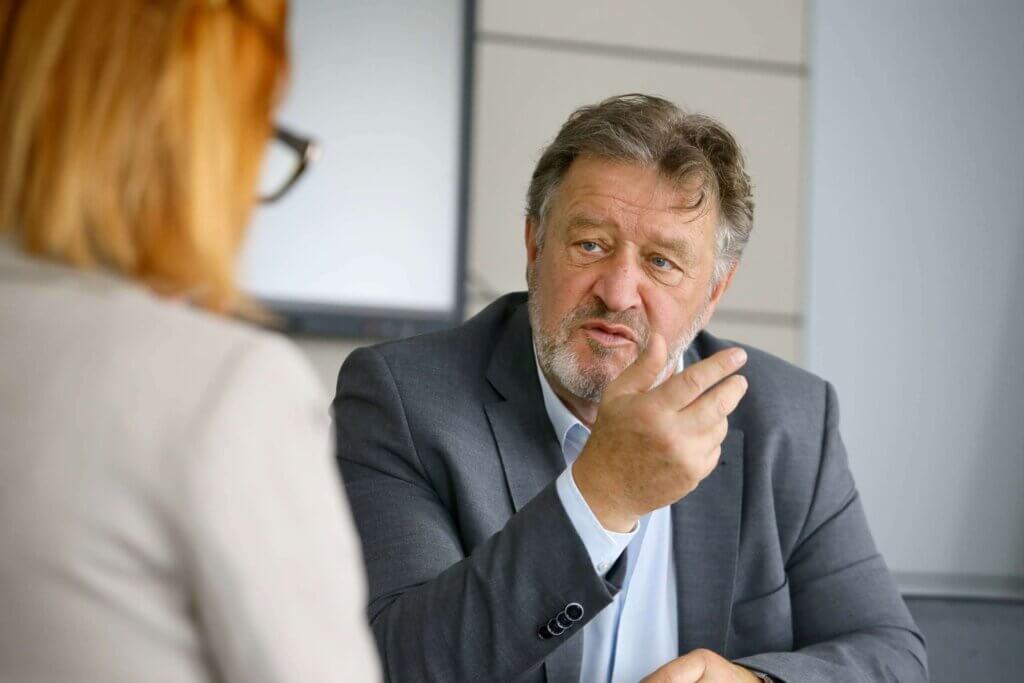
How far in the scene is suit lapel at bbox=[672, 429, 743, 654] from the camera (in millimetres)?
1693

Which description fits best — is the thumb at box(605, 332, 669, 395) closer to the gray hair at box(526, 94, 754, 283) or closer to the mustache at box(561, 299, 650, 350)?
the mustache at box(561, 299, 650, 350)

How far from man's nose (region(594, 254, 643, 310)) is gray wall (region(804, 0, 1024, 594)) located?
1510 millimetres

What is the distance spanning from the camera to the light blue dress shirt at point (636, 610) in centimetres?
167

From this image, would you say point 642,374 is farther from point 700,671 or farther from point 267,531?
point 267,531

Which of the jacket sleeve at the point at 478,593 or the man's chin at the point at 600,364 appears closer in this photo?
the jacket sleeve at the point at 478,593

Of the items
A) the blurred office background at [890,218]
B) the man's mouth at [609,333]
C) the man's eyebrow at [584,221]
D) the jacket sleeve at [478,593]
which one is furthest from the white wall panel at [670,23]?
the jacket sleeve at [478,593]

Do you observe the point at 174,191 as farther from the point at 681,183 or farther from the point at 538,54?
the point at 538,54

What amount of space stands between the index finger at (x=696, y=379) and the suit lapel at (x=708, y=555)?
1.38 ft

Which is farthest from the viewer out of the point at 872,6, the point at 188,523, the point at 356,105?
the point at 872,6

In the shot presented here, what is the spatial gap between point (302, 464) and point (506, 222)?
7.57 feet

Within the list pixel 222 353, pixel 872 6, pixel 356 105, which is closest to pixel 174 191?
pixel 222 353

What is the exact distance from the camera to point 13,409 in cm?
63

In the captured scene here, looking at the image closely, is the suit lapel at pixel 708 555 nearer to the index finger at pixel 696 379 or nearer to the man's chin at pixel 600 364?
the man's chin at pixel 600 364

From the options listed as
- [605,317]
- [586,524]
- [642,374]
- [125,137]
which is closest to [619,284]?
[605,317]
